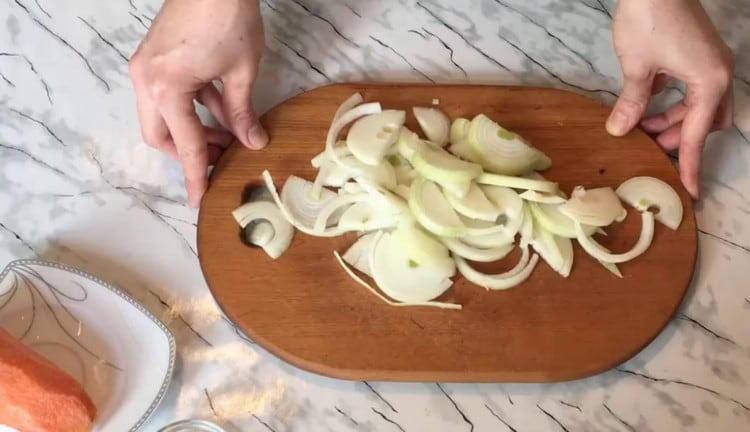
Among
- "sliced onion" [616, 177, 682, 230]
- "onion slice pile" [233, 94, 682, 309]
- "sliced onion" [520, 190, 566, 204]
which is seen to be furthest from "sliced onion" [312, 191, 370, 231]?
"sliced onion" [616, 177, 682, 230]

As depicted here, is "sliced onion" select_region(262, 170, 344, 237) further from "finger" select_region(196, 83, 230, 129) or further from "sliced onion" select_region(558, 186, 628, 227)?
"sliced onion" select_region(558, 186, 628, 227)

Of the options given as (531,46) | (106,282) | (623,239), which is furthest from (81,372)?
(531,46)

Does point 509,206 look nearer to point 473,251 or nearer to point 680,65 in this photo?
point 473,251

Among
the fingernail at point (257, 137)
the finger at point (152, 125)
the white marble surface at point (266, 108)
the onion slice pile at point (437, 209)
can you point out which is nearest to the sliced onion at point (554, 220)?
the onion slice pile at point (437, 209)

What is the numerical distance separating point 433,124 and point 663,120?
401 millimetres

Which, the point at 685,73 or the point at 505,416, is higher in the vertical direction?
the point at 685,73

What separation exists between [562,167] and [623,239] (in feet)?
0.51

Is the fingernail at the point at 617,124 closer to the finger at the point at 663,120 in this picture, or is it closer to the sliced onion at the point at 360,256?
the finger at the point at 663,120

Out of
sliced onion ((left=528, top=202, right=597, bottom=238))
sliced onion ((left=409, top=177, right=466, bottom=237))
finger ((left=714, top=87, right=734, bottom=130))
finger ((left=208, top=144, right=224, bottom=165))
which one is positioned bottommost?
finger ((left=208, top=144, right=224, bottom=165))

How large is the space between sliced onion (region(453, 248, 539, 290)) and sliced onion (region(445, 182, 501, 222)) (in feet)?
0.25

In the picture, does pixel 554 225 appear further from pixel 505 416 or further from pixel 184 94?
pixel 184 94

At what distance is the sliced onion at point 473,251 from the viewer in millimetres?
1235

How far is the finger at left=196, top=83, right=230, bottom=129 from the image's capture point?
129 cm

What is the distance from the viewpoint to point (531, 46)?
1.49 meters
